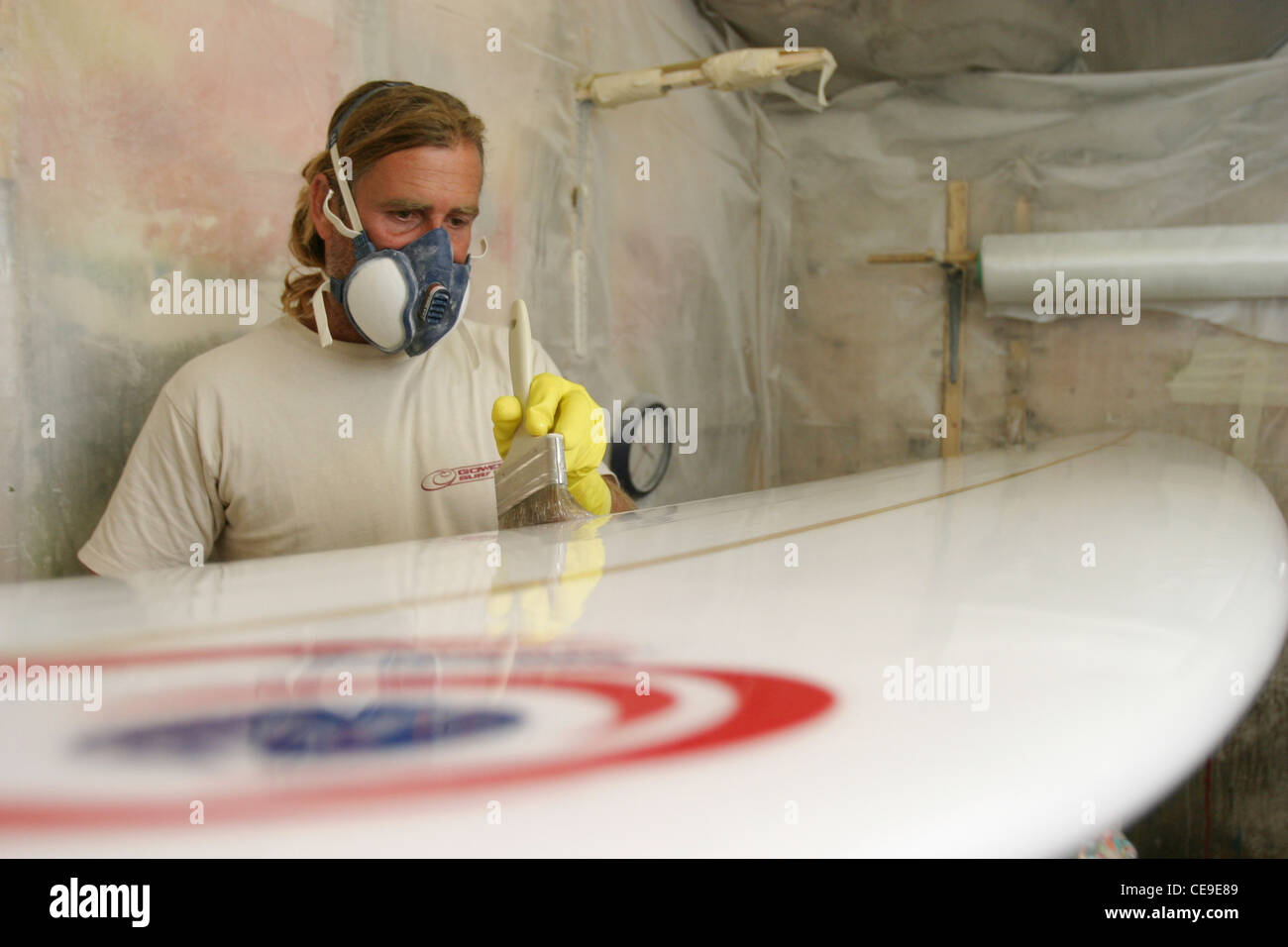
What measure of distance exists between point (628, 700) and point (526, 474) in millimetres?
897

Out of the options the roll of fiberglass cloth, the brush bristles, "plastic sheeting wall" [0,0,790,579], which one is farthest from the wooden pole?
the brush bristles

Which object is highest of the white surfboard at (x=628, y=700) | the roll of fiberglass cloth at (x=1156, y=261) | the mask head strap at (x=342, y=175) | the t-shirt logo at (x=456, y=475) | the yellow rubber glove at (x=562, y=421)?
the roll of fiberglass cloth at (x=1156, y=261)

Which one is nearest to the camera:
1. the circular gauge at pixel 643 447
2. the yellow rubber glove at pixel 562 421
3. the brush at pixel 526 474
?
the brush at pixel 526 474

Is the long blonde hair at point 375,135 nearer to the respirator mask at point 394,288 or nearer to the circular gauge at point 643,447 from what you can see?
the respirator mask at point 394,288

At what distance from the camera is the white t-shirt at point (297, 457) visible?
149 cm

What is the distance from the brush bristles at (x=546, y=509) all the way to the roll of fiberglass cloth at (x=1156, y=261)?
3.12 m

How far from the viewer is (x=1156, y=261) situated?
3.71m

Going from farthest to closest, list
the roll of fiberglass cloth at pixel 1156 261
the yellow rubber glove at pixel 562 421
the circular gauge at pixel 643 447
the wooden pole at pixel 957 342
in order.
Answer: the wooden pole at pixel 957 342 < the roll of fiberglass cloth at pixel 1156 261 < the circular gauge at pixel 643 447 < the yellow rubber glove at pixel 562 421

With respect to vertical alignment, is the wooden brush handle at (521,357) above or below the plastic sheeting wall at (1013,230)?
Answer: below

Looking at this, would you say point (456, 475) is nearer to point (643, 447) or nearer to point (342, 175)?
point (342, 175)

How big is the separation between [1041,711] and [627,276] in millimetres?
2814

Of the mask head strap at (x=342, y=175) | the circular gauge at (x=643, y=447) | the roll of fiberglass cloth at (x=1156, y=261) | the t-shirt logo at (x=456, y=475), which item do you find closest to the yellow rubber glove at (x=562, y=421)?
the t-shirt logo at (x=456, y=475)

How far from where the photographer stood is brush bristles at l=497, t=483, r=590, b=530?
134 cm

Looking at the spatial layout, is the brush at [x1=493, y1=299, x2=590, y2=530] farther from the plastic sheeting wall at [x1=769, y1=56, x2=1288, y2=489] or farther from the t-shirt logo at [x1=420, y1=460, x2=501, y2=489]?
the plastic sheeting wall at [x1=769, y1=56, x2=1288, y2=489]
